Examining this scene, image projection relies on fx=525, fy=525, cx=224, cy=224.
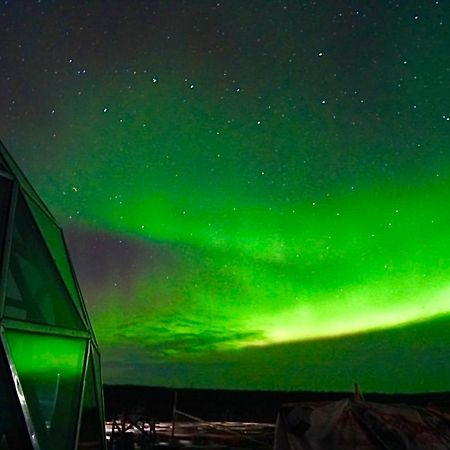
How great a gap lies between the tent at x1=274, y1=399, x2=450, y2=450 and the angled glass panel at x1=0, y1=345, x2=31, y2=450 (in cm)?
351

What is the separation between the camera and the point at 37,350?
5.68 metres

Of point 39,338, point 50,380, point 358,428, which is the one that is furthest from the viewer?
point 358,428

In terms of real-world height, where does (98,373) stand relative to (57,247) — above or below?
below

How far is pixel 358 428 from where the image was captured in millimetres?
6844

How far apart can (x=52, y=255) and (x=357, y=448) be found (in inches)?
180

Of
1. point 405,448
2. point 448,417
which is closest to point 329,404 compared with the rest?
point 405,448

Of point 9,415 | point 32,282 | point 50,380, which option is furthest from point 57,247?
point 9,415

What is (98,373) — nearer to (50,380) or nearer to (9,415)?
(50,380)

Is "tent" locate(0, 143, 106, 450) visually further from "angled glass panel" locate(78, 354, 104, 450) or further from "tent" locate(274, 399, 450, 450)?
"tent" locate(274, 399, 450, 450)

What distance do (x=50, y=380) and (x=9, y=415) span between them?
0.86 metres

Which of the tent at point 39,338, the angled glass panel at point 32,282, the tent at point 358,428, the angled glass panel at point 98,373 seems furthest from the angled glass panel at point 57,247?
the tent at point 358,428

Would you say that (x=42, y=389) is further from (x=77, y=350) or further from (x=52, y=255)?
(x=52, y=255)

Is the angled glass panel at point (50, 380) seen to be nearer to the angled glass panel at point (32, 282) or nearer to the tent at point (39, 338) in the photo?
the tent at point (39, 338)

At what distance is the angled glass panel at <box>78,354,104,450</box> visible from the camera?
6906 mm
